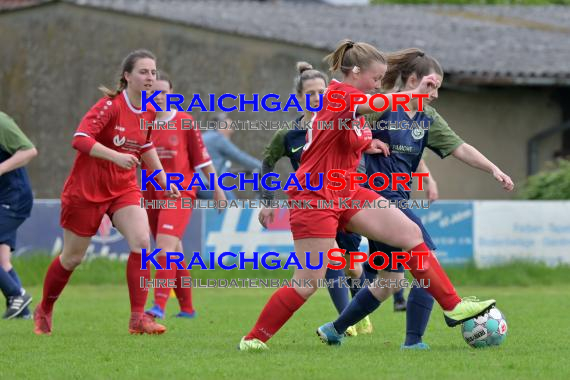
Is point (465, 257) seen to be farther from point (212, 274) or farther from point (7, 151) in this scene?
point (7, 151)

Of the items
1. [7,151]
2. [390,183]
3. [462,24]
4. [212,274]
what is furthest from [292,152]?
[462,24]

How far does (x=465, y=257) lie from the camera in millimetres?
16938

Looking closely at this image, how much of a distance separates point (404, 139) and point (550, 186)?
460 inches

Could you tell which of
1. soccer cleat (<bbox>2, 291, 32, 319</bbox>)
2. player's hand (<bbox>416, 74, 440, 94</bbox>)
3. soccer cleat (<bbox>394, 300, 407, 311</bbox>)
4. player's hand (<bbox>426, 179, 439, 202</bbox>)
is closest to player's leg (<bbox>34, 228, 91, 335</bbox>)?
soccer cleat (<bbox>2, 291, 32, 319</bbox>)

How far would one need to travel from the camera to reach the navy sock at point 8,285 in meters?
11.3

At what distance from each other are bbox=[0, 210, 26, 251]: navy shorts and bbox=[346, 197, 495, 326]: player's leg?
4591mm

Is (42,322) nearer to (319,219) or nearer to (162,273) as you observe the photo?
(162,273)

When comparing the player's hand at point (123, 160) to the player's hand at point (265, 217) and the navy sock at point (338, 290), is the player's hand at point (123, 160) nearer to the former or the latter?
the player's hand at point (265, 217)

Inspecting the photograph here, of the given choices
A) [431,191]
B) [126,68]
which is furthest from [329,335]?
[126,68]

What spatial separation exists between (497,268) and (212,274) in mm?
3766

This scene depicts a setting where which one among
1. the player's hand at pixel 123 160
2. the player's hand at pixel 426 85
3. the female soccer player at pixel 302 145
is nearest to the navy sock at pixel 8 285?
the player's hand at pixel 123 160

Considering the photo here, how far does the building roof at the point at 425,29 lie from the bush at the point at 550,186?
2.71m

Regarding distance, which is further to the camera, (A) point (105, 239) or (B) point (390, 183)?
(A) point (105, 239)

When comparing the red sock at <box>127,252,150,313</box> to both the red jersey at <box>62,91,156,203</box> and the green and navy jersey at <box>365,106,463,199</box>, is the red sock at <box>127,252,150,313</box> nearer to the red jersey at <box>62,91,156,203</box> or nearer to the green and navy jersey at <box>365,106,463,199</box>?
the red jersey at <box>62,91,156,203</box>
